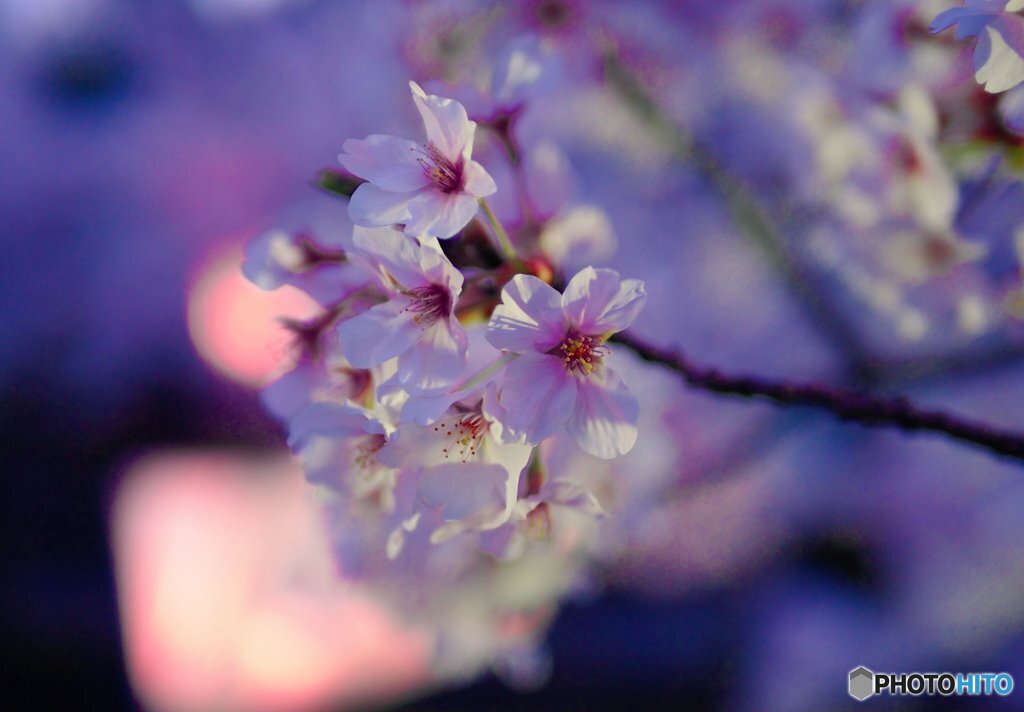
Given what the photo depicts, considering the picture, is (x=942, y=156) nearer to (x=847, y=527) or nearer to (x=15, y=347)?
(x=847, y=527)

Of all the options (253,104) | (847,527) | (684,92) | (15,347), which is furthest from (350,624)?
(253,104)

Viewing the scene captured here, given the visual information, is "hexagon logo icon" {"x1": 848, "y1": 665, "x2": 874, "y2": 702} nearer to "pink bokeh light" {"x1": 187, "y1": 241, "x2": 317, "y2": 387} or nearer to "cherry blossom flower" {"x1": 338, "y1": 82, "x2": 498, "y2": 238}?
"cherry blossom flower" {"x1": 338, "y1": 82, "x2": 498, "y2": 238}

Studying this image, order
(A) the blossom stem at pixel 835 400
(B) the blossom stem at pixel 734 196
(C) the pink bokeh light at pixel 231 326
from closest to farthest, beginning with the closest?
1. (A) the blossom stem at pixel 835 400
2. (B) the blossom stem at pixel 734 196
3. (C) the pink bokeh light at pixel 231 326

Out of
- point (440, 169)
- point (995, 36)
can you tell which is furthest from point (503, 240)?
point (995, 36)

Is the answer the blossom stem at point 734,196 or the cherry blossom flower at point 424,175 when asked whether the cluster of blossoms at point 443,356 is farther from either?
the blossom stem at point 734,196

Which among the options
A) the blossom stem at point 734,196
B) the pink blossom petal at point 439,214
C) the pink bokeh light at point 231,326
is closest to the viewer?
the pink blossom petal at point 439,214

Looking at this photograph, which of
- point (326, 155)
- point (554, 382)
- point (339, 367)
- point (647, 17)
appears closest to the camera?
point (554, 382)

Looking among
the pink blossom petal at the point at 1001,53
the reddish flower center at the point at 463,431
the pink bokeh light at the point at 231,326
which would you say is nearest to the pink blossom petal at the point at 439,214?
the reddish flower center at the point at 463,431

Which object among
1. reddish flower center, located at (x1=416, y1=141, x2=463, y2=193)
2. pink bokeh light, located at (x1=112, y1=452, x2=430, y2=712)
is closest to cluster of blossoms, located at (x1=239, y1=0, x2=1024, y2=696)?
reddish flower center, located at (x1=416, y1=141, x2=463, y2=193)
